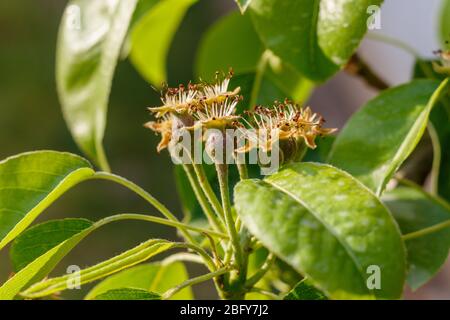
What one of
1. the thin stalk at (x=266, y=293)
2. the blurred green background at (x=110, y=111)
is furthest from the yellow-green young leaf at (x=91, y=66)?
the blurred green background at (x=110, y=111)

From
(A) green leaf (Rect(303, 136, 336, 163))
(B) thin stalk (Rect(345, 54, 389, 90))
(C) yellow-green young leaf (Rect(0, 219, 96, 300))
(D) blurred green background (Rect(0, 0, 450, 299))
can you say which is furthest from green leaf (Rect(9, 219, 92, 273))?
(D) blurred green background (Rect(0, 0, 450, 299))

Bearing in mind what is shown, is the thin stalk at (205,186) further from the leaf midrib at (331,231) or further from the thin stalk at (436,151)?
the thin stalk at (436,151)

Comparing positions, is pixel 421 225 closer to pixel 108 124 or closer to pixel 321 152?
pixel 321 152

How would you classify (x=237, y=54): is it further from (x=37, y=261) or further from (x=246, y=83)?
(x=37, y=261)
